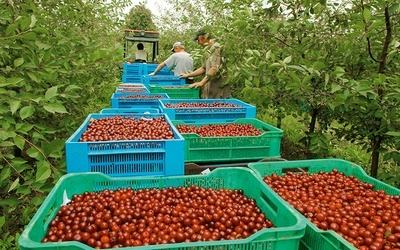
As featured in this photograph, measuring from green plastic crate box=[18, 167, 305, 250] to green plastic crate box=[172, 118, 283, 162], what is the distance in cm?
86

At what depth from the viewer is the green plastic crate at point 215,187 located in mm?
1309

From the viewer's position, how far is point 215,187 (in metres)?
2.30

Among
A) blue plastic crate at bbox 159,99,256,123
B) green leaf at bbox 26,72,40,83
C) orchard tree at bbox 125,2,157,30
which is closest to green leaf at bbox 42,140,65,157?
green leaf at bbox 26,72,40,83

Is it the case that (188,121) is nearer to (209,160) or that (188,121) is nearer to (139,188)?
(209,160)

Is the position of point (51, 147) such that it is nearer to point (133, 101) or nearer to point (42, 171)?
point (42, 171)

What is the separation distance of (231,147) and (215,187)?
938 mm

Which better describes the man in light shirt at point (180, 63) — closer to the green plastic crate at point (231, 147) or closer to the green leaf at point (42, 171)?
the green plastic crate at point (231, 147)

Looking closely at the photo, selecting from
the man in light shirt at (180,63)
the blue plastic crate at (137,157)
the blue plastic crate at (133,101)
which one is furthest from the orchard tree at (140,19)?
the blue plastic crate at (137,157)

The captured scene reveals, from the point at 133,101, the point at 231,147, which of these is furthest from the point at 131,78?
the point at 231,147

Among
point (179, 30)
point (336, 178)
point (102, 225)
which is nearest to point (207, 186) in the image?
point (102, 225)

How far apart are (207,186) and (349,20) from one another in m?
2.38

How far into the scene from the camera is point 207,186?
2.30 meters

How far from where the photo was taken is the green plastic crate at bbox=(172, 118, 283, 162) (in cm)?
313

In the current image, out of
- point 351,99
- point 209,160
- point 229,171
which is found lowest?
point 209,160
